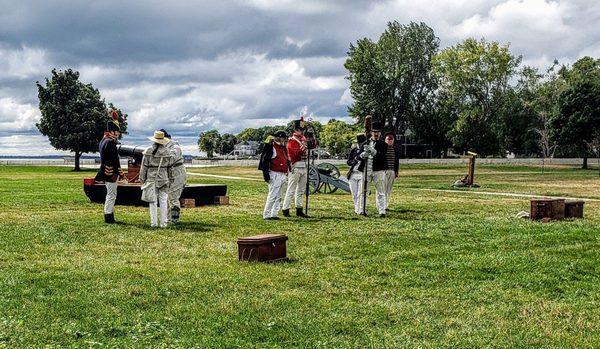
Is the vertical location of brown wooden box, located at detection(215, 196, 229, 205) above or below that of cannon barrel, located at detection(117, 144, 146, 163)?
below

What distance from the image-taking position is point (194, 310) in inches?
259

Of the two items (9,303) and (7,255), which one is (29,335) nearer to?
(9,303)

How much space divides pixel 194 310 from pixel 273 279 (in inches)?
64.5

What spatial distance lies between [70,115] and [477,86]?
41.8 meters

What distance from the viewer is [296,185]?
1549 cm

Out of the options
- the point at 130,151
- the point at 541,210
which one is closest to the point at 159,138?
the point at 130,151

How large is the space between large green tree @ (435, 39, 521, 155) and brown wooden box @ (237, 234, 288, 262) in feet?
209

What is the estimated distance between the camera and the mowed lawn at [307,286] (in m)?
5.84

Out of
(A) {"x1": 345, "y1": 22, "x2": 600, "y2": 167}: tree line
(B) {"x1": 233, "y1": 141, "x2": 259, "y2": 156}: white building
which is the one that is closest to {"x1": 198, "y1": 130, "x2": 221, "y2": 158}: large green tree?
(B) {"x1": 233, "y1": 141, "x2": 259, "y2": 156}: white building

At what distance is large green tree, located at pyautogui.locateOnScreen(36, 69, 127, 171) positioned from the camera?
61.4 metres

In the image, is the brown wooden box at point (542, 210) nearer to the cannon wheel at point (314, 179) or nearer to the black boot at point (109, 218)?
the black boot at point (109, 218)

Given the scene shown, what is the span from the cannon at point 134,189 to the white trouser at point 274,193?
12.9ft

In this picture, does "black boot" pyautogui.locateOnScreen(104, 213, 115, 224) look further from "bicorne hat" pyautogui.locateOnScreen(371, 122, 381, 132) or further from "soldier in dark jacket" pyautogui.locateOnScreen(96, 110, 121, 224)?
"bicorne hat" pyautogui.locateOnScreen(371, 122, 381, 132)

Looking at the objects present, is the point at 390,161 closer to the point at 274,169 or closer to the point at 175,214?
the point at 274,169
